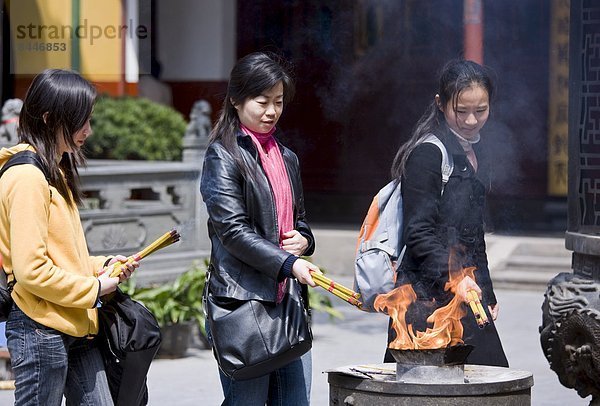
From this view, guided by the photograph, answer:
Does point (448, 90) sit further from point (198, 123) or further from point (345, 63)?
point (345, 63)

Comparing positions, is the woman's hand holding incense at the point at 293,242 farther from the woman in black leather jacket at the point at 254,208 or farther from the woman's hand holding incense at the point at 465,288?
the woman's hand holding incense at the point at 465,288

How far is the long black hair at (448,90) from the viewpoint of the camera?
401 centimetres

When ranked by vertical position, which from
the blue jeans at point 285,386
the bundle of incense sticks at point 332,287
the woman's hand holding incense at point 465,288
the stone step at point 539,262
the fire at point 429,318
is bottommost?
the stone step at point 539,262

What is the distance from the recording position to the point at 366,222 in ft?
13.4

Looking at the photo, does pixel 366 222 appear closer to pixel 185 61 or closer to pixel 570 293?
pixel 570 293

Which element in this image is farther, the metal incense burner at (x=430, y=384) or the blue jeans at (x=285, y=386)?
the blue jeans at (x=285, y=386)

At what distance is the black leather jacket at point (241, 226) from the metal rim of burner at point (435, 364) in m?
0.51

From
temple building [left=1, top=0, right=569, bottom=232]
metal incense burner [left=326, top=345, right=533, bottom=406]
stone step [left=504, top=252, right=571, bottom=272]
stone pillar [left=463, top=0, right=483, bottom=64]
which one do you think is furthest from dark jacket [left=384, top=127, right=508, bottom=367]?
stone step [left=504, top=252, right=571, bottom=272]

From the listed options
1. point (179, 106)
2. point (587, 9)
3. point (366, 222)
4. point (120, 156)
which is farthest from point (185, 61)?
point (366, 222)

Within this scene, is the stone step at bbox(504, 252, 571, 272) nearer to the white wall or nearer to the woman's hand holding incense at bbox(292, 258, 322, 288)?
the white wall

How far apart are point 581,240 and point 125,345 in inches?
86.5

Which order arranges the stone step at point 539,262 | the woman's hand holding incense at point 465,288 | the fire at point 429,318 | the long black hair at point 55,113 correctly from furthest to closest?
the stone step at point 539,262 < the woman's hand holding incense at point 465,288 < the fire at point 429,318 < the long black hair at point 55,113

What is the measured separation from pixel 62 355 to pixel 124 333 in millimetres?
220

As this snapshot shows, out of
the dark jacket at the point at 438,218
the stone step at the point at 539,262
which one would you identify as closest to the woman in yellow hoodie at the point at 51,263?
A: the dark jacket at the point at 438,218
